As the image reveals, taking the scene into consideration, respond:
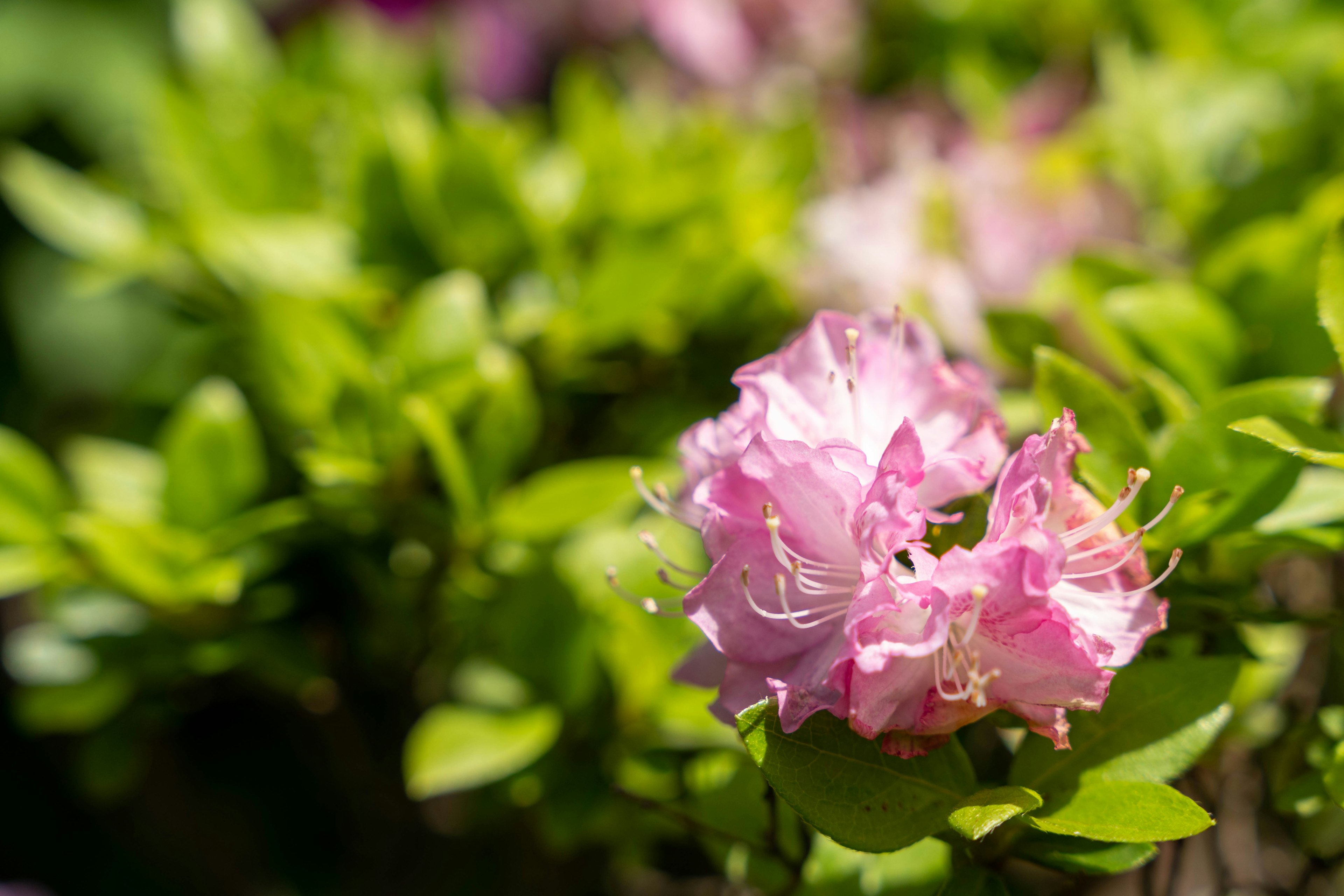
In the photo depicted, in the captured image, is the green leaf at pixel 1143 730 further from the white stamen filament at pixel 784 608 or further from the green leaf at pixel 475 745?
the green leaf at pixel 475 745

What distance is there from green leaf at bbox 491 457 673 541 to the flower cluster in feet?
0.69

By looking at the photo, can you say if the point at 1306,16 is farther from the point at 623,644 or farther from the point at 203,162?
the point at 203,162

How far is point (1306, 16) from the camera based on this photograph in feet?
4.57

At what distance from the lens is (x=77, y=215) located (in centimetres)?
111

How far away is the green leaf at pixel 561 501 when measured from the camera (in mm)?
878

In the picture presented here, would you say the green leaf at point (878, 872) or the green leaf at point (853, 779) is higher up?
the green leaf at point (853, 779)

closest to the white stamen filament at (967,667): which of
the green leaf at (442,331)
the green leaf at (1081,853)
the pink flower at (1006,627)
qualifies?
the pink flower at (1006,627)

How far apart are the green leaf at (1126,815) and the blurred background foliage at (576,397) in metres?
0.03

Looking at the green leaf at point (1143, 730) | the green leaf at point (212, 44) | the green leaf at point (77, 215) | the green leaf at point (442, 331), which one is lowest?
the green leaf at point (1143, 730)

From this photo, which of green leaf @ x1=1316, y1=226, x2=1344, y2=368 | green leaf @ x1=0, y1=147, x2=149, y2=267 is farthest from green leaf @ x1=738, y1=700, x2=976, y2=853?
green leaf @ x1=0, y1=147, x2=149, y2=267

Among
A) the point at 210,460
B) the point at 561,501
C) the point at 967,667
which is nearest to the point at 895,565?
the point at 967,667

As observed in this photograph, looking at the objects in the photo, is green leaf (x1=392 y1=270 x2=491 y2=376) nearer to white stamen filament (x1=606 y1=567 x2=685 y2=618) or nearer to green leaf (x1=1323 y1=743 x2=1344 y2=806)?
white stamen filament (x1=606 y1=567 x2=685 y2=618)

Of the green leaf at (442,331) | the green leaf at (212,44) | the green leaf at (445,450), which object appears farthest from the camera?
the green leaf at (212,44)

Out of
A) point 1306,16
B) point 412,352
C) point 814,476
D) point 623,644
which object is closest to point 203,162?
point 412,352
